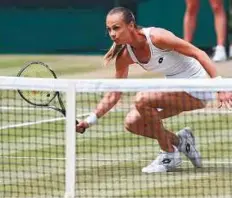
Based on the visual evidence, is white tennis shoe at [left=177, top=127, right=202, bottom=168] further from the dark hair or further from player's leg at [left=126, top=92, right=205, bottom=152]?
the dark hair

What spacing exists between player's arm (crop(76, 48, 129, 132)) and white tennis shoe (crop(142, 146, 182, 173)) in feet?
1.84

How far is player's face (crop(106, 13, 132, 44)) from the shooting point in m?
7.93

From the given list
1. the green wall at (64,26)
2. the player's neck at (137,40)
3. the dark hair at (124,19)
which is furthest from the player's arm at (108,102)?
the green wall at (64,26)

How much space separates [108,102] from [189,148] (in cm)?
82

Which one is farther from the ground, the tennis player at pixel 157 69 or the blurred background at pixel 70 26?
the blurred background at pixel 70 26

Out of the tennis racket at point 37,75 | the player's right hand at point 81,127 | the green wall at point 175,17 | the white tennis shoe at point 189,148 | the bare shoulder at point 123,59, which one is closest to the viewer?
the player's right hand at point 81,127

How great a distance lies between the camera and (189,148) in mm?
8594

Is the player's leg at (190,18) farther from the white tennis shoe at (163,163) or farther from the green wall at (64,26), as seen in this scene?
the green wall at (64,26)

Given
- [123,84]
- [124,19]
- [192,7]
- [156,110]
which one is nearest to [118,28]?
[124,19]

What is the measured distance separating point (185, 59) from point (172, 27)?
8072 millimetres

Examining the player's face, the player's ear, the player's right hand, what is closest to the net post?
the player's right hand

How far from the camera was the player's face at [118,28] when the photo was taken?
7.93 meters

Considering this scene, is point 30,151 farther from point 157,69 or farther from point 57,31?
point 57,31

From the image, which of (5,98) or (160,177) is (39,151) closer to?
(160,177)
